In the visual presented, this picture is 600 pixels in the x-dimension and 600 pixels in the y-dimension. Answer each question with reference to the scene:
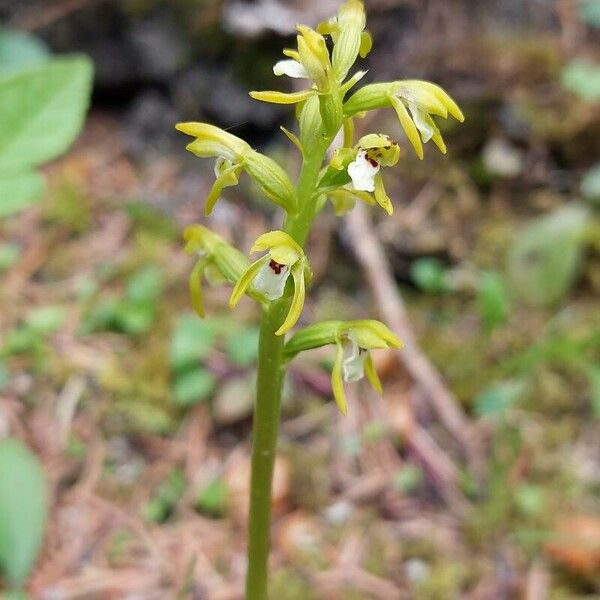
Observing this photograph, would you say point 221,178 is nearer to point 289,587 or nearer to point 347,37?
point 347,37

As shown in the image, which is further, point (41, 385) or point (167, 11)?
point (167, 11)

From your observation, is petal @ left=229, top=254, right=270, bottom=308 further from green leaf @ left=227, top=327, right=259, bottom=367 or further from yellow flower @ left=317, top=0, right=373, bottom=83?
green leaf @ left=227, top=327, right=259, bottom=367

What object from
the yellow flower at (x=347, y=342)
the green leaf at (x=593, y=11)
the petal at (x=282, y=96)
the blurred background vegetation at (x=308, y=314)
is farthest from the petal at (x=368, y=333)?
the green leaf at (x=593, y=11)

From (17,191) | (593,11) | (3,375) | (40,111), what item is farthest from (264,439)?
(593,11)

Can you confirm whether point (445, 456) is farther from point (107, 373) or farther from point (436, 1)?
point (436, 1)

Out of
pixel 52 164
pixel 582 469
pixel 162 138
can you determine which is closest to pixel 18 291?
pixel 52 164
